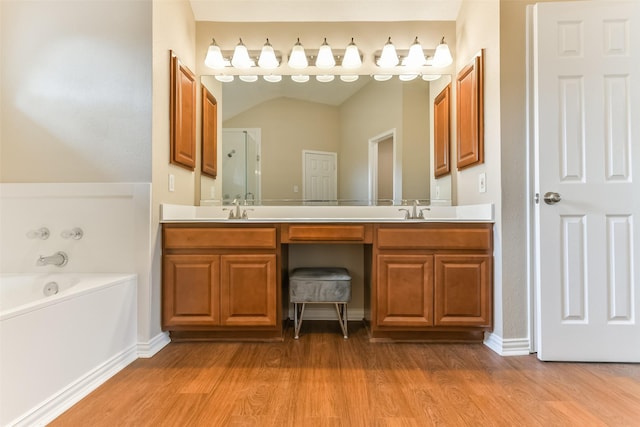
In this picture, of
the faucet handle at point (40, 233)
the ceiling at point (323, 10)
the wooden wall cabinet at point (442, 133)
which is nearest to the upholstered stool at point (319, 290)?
the wooden wall cabinet at point (442, 133)

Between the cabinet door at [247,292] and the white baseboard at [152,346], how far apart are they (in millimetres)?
385

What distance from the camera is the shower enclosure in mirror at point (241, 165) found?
2467mm

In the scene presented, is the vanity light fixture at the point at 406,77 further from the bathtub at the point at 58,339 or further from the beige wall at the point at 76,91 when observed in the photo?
the bathtub at the point at 58,339

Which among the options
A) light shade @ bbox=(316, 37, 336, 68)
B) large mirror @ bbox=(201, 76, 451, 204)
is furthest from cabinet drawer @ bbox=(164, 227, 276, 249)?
light shade @ bbox=(316, 37, 336, 68)

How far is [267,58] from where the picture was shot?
238 centimetres

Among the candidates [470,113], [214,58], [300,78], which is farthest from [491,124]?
[214,58]

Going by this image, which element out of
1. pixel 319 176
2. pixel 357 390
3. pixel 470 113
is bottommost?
pixel 357 390

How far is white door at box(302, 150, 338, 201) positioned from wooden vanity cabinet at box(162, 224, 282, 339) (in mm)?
695

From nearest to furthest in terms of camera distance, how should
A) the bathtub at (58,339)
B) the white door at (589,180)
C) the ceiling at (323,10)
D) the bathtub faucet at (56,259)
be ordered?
the bathtub at (58,339) → the white door at (589,180) → the bathtub faucet at (56,259) → the ceiling at (323,10)

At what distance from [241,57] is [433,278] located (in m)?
2.15

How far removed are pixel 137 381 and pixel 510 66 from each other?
2647 millimetres

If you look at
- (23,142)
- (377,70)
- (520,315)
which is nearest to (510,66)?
(377,70)

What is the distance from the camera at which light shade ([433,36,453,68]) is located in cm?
232

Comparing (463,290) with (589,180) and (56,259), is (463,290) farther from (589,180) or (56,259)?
(56,259)
